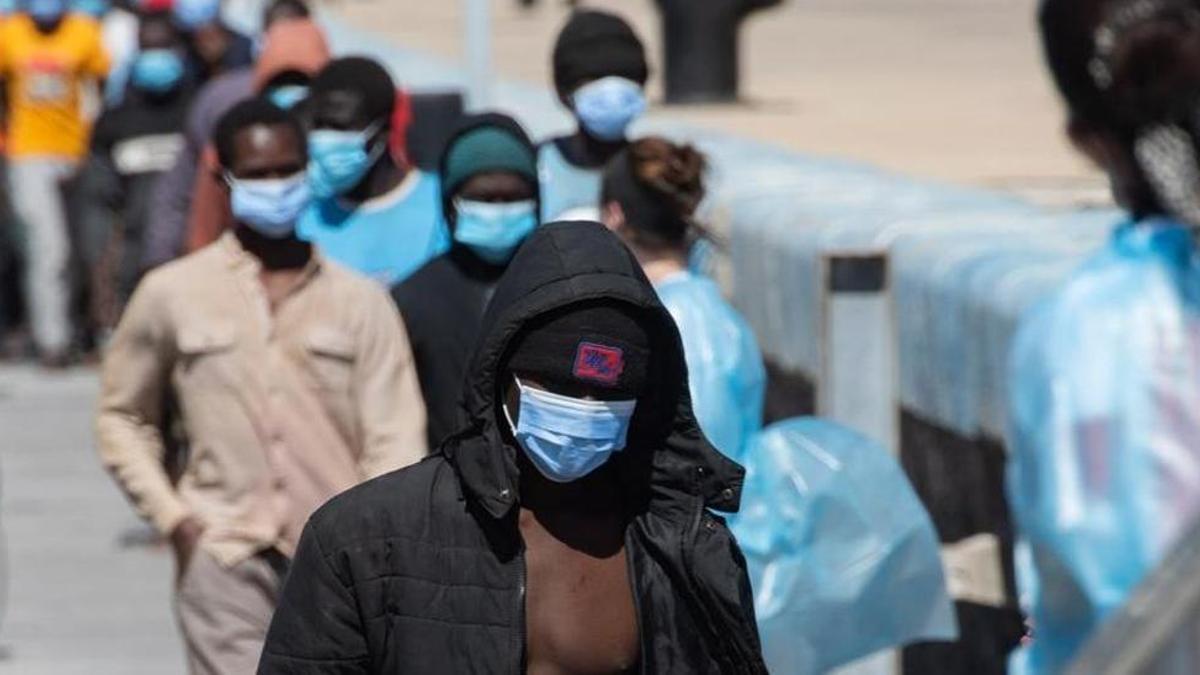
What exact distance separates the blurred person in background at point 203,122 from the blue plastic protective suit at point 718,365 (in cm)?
380

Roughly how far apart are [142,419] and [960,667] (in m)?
2.28

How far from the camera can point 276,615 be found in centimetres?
401

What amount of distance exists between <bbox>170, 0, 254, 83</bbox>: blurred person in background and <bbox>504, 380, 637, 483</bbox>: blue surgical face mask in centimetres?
1019

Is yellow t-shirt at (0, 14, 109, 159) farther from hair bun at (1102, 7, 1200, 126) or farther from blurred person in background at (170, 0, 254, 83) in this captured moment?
hair bun at (1102, 7, 1200, 126)

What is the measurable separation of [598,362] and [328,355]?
99.5 inches

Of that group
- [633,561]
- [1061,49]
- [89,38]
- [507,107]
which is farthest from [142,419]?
[89,38]

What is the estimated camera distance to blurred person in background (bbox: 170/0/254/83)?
14.0m

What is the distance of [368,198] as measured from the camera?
8.02 m

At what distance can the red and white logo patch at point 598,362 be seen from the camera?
3.92 metres

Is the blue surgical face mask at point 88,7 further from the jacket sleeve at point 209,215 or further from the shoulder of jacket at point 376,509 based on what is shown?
the shoulder of jacket at point 376,509

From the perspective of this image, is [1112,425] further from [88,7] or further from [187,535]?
[88,7]

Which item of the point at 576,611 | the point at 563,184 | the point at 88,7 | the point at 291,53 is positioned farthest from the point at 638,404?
the point at 88,7

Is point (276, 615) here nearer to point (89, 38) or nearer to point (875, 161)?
point (875, 161)

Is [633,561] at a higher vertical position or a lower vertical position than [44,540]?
higher
